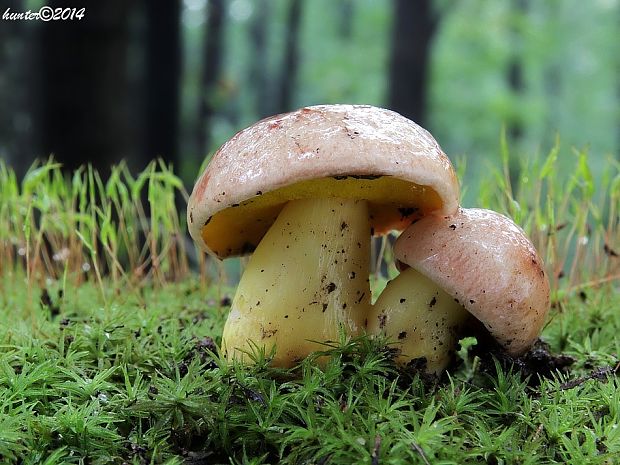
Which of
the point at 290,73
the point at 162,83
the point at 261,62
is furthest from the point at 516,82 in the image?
the point at 162,83

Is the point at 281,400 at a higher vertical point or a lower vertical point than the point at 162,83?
lower

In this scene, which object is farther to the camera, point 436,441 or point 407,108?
point 407,108

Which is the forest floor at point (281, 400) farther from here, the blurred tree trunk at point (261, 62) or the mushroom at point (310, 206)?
the blurred tree trunk at point (261, 62)

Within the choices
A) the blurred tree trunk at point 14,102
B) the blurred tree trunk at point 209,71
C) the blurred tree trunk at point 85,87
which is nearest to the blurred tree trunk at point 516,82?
the blurred tree trunk at point 209,71

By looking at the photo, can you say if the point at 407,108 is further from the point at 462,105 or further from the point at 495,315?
the point at 462,105

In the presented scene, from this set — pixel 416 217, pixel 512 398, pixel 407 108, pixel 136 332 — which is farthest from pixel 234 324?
pixel 407 108

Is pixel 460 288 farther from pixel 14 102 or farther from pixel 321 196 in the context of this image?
pixel 14 102
